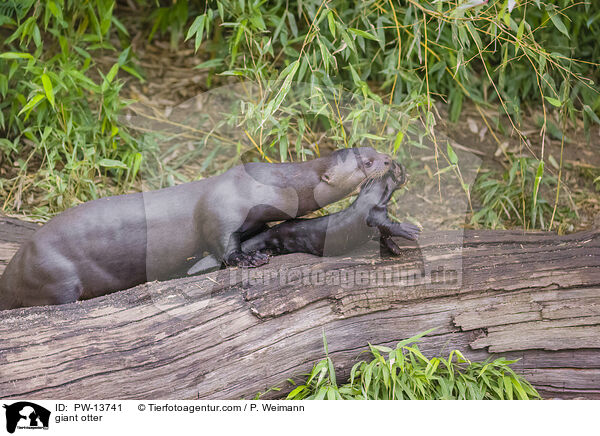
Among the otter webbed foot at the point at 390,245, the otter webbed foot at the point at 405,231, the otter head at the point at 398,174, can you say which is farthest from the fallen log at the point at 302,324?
the otter head at the point at 398,174

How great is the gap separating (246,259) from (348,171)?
557 mm

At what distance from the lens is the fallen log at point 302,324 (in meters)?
2.03

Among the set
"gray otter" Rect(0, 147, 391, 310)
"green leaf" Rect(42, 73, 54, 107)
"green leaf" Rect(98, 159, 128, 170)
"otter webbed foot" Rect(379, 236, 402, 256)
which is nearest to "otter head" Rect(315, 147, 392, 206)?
"gray otter" Rect(0, 147, 391, 310)

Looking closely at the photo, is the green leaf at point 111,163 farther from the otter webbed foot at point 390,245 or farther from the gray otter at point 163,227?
the otter webbed foot at point 390,245

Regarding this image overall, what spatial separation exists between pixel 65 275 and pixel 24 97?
1457 mm

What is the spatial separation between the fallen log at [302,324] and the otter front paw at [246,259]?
39mm

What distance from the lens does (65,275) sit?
245 centimetres

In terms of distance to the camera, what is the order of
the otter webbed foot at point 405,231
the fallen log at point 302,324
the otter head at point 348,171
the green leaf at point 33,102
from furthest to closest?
the green leaf at point 33,102, the otter head at point 348,171, the otter webbed foot at point 405,231, the fallen log at point 302,324

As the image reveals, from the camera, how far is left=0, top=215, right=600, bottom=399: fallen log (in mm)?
2033
